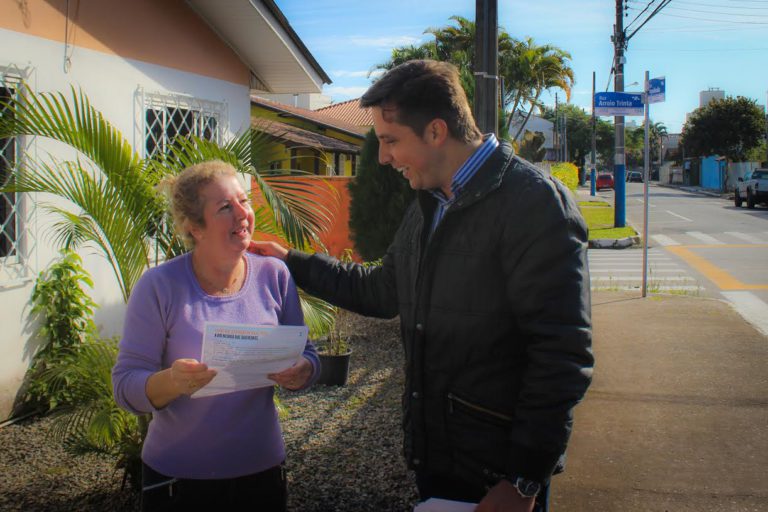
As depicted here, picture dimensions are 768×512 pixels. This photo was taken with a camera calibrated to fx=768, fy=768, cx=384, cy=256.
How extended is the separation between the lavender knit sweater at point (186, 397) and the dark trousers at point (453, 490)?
554 millimetres

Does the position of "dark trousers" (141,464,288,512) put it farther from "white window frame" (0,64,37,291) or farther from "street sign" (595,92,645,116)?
"street sign" (595,92,645,116)

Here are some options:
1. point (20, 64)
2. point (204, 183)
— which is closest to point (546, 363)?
point (204, 183)

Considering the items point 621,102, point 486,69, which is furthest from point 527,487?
point 621,102

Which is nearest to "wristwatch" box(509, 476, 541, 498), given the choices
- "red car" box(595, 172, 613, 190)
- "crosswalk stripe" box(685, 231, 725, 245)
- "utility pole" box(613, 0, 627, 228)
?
"crosswalk stripe" box(685, 231, 725, 245)

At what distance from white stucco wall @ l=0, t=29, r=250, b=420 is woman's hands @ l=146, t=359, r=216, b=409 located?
3.58 metres

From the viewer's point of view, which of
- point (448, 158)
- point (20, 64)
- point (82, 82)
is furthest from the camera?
point (82, 82)

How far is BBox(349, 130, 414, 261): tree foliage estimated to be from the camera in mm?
7906

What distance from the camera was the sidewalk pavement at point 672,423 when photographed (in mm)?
4176

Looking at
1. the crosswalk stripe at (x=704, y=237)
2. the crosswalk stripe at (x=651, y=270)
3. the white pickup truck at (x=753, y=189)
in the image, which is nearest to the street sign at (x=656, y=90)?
the crosswalk stripe at (x=651, y=270)

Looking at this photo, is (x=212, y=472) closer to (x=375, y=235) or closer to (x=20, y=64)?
(x=20, y=64)

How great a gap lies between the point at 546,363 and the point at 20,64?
4.89m

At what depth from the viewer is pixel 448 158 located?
2.26 m

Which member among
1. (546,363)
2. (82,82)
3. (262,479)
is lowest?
(262,479)

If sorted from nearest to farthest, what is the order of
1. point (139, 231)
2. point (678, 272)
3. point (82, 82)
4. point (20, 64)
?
point (139, 231), point (20, 64), point (82, 82), point (678, 272)
